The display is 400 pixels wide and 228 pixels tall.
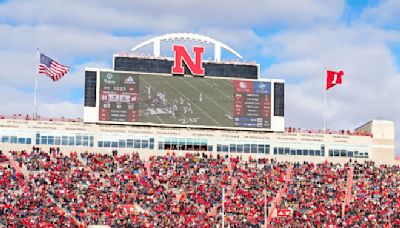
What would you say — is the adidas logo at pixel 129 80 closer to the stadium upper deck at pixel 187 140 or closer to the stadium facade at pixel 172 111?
the stadium facade at pixel 172 111

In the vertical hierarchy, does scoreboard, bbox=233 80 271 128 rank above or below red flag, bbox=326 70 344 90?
below

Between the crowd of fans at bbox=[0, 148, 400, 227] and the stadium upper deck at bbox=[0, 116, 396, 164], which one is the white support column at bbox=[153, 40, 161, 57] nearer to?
the stadium upper deck at bbox=[0, 116, 396, 164]

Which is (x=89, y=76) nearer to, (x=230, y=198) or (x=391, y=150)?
(x=230, y=198)

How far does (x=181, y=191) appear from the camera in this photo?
267ft

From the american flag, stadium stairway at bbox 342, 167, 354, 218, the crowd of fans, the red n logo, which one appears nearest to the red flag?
stadium stairway at bbox 342, 167, 354, 218

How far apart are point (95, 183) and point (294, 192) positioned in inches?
723

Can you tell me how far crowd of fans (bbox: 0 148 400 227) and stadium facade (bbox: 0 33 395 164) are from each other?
2072 millimetres

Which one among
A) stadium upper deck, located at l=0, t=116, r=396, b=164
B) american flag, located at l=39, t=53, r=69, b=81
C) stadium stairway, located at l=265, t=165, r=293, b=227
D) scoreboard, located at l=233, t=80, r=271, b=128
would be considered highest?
american flag, located at l=39, t=53, r=69, b=81

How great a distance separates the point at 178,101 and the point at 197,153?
5600 mm

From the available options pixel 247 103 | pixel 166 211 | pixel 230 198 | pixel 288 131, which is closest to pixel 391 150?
pixel 288 131

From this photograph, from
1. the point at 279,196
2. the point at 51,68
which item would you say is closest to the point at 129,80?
the point at 51,68

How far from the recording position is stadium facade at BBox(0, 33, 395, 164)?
88562mm

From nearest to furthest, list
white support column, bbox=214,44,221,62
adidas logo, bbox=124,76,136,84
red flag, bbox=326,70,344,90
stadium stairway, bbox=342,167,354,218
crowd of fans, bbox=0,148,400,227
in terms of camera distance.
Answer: crowd of fans, bbox=0,148,400,227 → stadium stairway, bbox=342,167,354,218 → adidas logo, bbox=124,76,136,84 → white support column, bbox=214,44,221,62 → red flag, bbox=326,70,344,90

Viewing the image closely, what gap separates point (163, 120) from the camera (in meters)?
89.4
